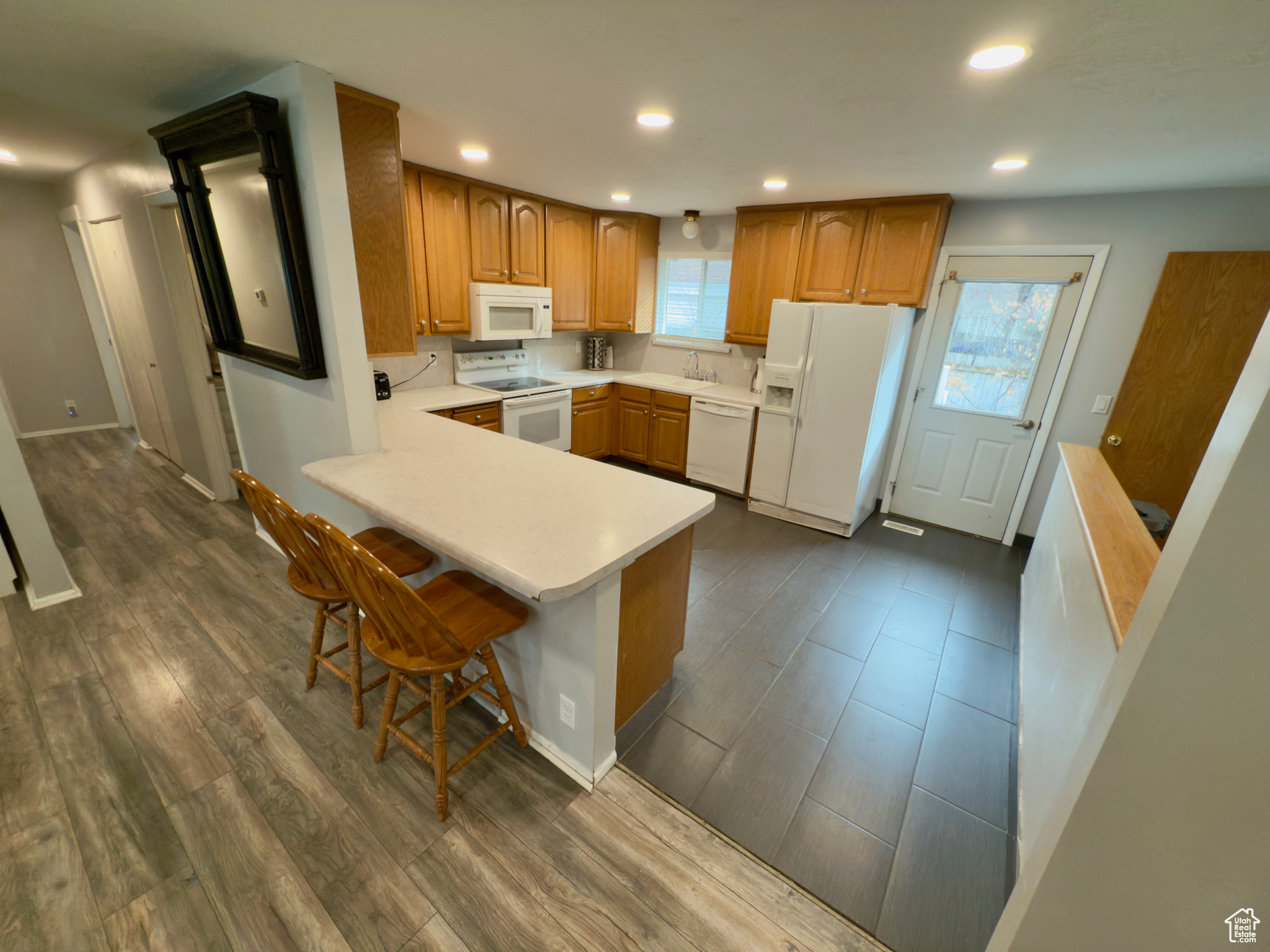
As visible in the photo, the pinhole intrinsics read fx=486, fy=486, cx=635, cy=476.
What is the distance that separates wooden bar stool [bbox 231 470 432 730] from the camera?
1.61 metres

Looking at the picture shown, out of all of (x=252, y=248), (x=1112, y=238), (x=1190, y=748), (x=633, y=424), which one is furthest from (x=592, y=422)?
(x=1190, y=748)

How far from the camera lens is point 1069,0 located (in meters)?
1.11

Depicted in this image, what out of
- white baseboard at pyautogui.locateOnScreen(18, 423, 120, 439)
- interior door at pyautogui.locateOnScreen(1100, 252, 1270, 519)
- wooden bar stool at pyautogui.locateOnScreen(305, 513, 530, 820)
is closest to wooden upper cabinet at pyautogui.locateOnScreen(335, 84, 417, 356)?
wooden bar stool at pyautogui.locateOnScreen(305, 513, 530, 820)

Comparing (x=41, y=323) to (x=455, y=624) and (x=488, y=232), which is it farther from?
(x=455, y=624)

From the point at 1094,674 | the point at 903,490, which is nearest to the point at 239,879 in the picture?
the point at 1094,674

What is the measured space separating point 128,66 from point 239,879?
2.72m

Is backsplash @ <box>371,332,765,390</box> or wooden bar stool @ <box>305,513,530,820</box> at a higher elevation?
backsplash @ <box>371,332,765,390</box>

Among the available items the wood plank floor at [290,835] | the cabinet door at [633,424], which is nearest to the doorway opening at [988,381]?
the cabinet door at [633,424]

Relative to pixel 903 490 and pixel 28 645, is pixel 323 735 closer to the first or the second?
pixel 28 645

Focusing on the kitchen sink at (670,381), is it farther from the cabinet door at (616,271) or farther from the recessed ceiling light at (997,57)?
the recessed ceiling light at (997,57)

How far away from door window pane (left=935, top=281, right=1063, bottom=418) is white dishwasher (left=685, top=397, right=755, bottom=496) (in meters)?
1.46

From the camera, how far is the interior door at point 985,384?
313 centimetres

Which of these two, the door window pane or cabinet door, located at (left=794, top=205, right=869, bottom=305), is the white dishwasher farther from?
the door window pane

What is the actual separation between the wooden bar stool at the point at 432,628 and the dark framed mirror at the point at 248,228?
994 millimetres
